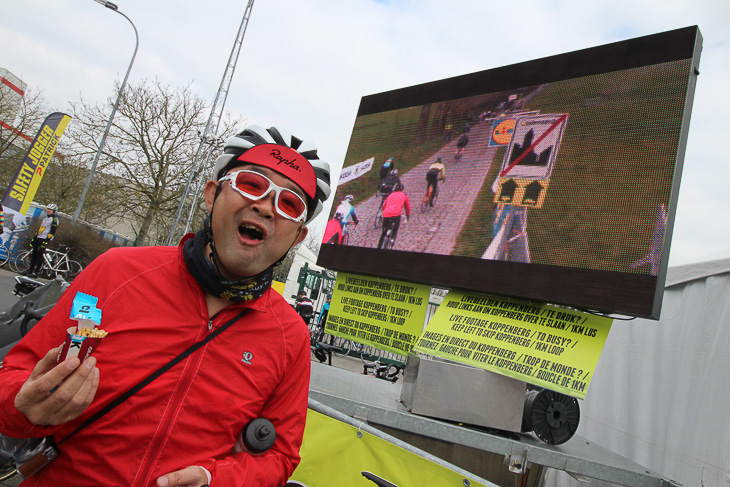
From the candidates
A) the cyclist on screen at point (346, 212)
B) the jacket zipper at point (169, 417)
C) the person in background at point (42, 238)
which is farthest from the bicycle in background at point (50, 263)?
the jacket zipper at point (169, 417)

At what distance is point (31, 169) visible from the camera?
13031 millimetres

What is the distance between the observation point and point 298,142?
6.77 ft

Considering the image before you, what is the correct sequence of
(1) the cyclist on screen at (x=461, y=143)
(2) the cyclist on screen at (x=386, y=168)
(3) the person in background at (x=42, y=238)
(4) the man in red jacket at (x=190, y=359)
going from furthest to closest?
(3) the person in background at (x=42, y=238)
(2) the cyclist on screen at (x=386, y=168)
(1) the cyclist on screen at (x=461, y=143)
(4) the man in red jacket at (x=190, y=359)

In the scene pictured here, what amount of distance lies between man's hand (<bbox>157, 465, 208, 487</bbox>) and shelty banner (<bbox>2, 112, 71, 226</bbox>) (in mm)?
14887

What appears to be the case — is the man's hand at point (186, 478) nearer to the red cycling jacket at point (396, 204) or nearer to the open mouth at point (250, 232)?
the open mouth at point (250, 232)

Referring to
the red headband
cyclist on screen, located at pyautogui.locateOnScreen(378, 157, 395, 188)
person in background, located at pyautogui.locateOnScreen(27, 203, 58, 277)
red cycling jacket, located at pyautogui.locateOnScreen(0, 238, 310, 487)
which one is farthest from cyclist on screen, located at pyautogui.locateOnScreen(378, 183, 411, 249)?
person in background, located at pyautogui.locateOnScreen(27, 203, 58, 277)

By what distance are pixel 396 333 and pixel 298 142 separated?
294cm

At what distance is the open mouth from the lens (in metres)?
1.66

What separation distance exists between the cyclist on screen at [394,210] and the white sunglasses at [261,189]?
9.50 ft

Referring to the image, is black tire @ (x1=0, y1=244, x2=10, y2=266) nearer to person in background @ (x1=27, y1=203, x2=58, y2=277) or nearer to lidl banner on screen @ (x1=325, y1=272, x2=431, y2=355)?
person in background @ (x1=27, y1=203, x2=58, y2=277)

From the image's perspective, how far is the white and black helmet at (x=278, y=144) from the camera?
6.15 feet

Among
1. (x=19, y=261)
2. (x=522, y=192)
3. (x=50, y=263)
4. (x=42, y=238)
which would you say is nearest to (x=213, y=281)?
(x=522, y=192)

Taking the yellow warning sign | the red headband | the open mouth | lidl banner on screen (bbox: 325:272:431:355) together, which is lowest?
lidl banner on screen (bbox: 325:272:431:355)

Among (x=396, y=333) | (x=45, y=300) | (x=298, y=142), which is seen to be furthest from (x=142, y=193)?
(x=298, y=142)
